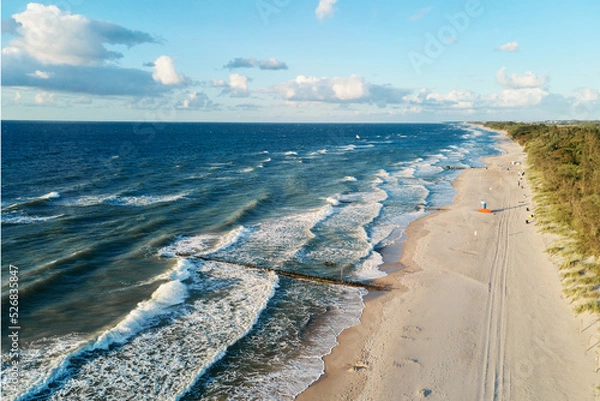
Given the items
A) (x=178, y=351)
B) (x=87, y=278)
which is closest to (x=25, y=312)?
(x=87, y=278)

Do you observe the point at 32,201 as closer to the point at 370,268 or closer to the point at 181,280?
the point at 181,280

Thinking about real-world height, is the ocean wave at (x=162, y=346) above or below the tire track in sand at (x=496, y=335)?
above

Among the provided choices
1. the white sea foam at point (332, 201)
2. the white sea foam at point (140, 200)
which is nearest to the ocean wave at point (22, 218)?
the white sea foam at point (140, 200)

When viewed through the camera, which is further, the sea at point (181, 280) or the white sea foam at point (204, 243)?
the white sea foam at point (204, 243)

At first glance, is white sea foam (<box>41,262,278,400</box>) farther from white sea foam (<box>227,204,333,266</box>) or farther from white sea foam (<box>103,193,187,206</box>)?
white sea foam (<box>103,193,187,206</box>)

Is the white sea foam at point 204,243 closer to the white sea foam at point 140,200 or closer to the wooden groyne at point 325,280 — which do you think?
the wooden groyne at point 325,280

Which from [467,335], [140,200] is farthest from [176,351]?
[140,200]
